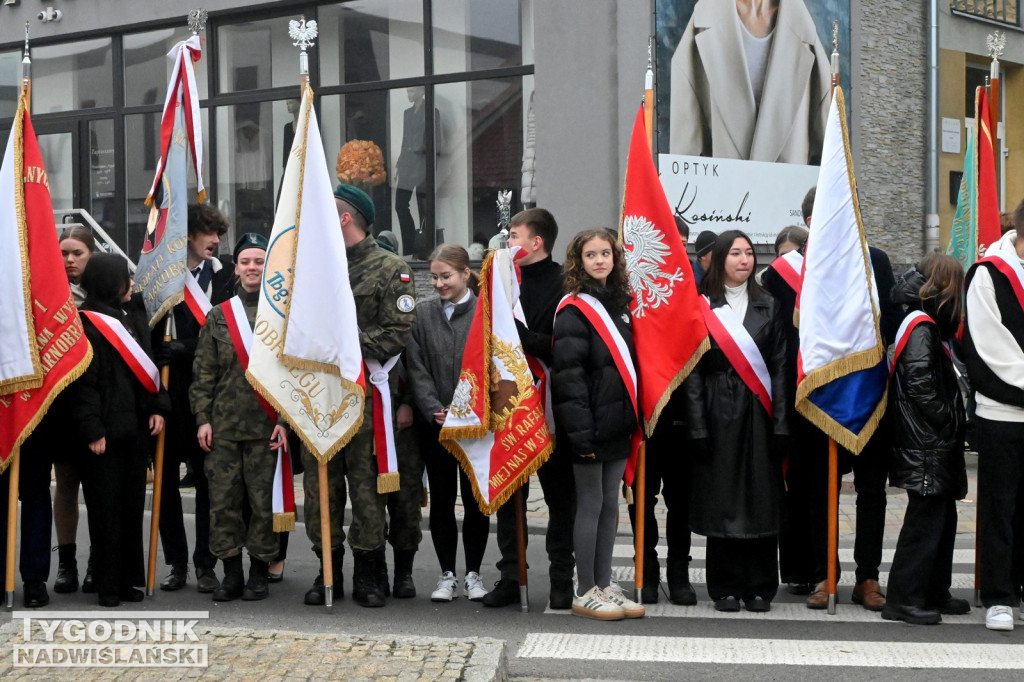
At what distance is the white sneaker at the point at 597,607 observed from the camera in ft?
21.5

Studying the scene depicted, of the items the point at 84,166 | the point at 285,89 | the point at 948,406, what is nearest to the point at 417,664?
the point at 948,406

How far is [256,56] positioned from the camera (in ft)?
55.1

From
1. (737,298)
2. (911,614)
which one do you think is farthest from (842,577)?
(737,298)

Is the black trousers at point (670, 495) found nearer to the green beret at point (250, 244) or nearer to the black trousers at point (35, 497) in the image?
the green beret at point (250, 244)

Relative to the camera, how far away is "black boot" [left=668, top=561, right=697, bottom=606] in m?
6.86

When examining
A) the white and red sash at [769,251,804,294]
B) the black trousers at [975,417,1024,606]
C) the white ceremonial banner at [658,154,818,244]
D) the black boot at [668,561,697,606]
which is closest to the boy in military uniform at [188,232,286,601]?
the black boot at [668,561,697,606]

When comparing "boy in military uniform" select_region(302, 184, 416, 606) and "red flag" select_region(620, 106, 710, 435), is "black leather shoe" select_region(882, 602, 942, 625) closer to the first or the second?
"red flag" select_region(620, 106, 710, 435)

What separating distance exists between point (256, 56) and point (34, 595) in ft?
36.4

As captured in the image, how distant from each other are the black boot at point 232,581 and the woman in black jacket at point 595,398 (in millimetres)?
1826

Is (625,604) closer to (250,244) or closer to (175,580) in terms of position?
(175,580)

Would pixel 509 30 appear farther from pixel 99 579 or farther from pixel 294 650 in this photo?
pixel 294 650

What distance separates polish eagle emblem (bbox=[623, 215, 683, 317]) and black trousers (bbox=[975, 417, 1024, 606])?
1682mm

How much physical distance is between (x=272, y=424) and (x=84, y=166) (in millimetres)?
12629

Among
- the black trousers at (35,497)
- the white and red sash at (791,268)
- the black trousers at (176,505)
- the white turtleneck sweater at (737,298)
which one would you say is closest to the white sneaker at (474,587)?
the black trousers at (176,505)
